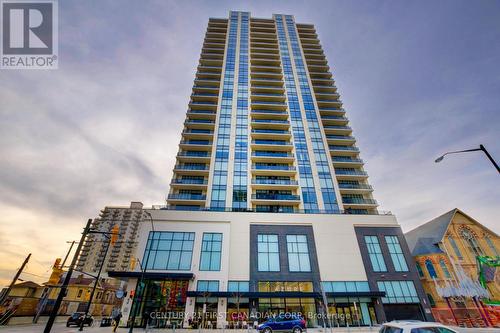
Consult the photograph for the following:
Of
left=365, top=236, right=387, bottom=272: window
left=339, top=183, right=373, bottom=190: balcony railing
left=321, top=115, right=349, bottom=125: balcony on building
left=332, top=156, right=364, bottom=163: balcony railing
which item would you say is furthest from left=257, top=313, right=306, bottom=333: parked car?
left=321, top=115, right=349, bottom=125: balcony on building

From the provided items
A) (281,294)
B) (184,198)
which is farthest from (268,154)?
(281,294)

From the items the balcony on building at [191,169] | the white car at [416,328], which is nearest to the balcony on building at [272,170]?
the balcony on building at [191,169]

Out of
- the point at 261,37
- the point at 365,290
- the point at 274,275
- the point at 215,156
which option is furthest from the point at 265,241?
the point at 261,37

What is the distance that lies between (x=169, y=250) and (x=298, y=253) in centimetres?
1911

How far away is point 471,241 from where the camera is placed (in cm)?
3875

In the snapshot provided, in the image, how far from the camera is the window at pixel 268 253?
1264 inches

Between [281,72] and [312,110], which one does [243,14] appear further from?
[312,110]

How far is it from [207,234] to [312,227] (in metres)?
16.7

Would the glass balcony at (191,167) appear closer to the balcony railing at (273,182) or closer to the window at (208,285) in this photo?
the balcony railing at (273,182)

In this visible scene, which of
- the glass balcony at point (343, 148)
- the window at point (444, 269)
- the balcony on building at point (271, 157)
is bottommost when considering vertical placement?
the window at point (444, 269)

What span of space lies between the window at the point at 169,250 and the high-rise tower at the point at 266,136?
26.4 feet

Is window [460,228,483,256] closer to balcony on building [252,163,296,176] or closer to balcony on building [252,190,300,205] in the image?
balcony on building [252,190,300,205]

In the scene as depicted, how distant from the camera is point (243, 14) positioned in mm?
77500

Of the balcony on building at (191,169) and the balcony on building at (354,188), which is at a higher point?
the balcony on building at (191,169)
